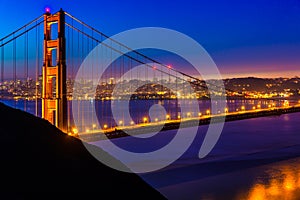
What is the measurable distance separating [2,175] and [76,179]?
64.7 inches

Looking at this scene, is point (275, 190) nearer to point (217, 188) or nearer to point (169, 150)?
point (217, 188)

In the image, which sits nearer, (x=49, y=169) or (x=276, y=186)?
(x=49, y=169)

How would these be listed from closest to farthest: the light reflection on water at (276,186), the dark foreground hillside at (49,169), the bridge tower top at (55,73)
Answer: the dark foreground hillside at (49,169) → the light reflection on water at (276,186) → the bridge tower top at (55,73)

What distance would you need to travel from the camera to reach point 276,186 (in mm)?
16422

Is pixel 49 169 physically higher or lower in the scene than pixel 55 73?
lower

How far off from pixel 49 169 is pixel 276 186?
11627 mm

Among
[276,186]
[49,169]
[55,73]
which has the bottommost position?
[276,186]

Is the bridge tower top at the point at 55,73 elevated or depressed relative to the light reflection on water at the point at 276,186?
elevated

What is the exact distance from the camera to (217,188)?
16047 mm

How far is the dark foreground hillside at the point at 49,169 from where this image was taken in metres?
6.66

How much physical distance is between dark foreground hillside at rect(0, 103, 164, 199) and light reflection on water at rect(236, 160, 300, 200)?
22.9 feet

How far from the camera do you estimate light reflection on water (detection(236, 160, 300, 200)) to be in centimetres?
1479

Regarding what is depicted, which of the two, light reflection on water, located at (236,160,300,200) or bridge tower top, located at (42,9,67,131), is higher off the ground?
bridge tower top, located at (42,9,67,131)

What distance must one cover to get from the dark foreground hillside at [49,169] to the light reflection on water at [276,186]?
6971 millimetres
